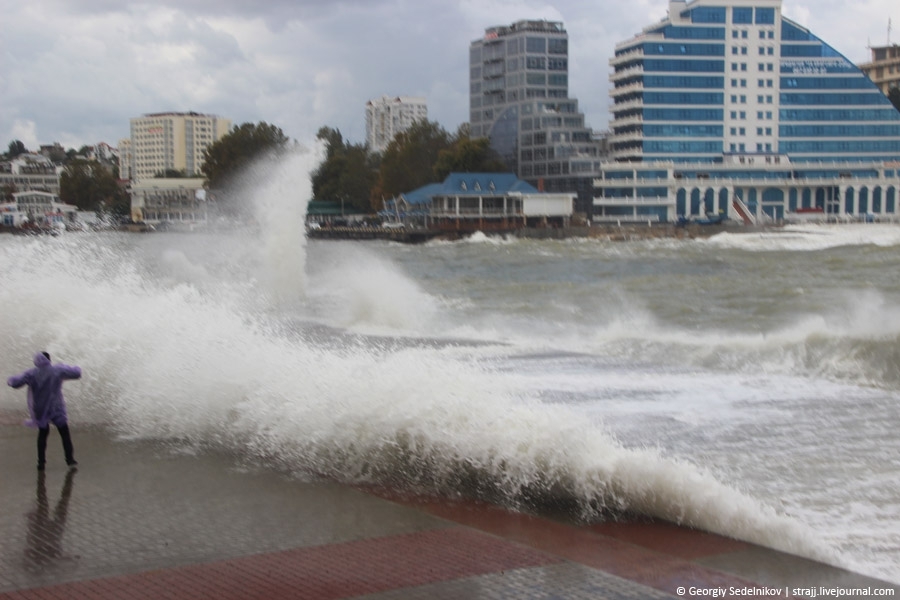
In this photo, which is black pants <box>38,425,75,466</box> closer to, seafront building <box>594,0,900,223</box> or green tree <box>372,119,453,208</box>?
seafront building <box>594,0,900,223</box>

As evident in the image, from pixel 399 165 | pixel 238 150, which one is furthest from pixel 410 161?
pixel 238 150

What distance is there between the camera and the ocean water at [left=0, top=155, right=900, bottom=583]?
27.7 feet

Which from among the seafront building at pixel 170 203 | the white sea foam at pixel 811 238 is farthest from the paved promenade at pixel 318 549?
the seafront building at pixel 170 203

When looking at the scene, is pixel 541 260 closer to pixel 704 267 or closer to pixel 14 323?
pixel 704 267

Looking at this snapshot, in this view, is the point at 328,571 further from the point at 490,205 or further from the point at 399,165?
the point at 399,165

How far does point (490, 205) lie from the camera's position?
365 feet

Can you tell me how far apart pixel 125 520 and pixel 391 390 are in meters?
3.11

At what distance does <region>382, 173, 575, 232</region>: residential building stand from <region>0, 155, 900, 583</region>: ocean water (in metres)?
81.6

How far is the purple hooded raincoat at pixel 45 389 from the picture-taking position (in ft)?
→ 30.5

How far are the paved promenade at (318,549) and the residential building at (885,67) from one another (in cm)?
15992

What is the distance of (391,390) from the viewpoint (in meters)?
10.0

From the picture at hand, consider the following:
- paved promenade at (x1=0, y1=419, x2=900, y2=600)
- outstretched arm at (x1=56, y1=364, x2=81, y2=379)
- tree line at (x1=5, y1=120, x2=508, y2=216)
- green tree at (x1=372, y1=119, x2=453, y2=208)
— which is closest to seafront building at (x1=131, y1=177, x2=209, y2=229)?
tree line at (x1=5, y1=120, x2=508, y2=216)

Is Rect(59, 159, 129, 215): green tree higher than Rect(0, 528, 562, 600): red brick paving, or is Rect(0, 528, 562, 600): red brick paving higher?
Rect(59, 159, 129, 215): green tree

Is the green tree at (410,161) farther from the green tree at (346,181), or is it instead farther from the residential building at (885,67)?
the residential building at (885,67)
